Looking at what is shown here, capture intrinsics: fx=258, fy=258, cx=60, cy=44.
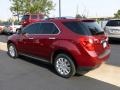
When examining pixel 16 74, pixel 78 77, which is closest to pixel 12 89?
pixel 16 74

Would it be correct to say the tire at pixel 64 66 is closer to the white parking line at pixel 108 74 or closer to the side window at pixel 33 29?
the white parking line at pixel 108 74

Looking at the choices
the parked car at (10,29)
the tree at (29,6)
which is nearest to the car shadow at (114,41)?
the parked car at (10,29)

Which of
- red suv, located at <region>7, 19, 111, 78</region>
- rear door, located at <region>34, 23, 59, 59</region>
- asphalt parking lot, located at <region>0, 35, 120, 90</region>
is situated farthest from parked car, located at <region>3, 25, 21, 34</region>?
rear door, located at <region>34, 23, 59, 59</region>

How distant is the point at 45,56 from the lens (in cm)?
827

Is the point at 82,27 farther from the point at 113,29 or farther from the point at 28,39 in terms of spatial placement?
the point at 113,29

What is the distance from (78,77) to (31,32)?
2605mm

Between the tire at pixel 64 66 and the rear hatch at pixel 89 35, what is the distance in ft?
2.24

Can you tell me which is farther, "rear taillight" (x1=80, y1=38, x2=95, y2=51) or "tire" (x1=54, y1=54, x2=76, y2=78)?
"tire" (x1=54, y1=54, x2=76, y2=78)

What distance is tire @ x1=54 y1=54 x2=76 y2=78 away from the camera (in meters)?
7.30

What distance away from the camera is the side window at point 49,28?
7878mm

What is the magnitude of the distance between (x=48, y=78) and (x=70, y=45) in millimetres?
1168

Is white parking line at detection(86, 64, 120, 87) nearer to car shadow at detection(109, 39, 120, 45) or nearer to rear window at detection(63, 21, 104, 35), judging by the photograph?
rear window at detection(63, 21, 104, 35)

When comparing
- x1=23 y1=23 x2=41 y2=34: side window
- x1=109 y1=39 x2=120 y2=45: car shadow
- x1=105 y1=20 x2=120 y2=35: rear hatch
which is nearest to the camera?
x1=23 y1=23 x2=41 y2=34: side window

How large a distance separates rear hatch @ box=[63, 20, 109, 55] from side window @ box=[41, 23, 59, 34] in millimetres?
414
